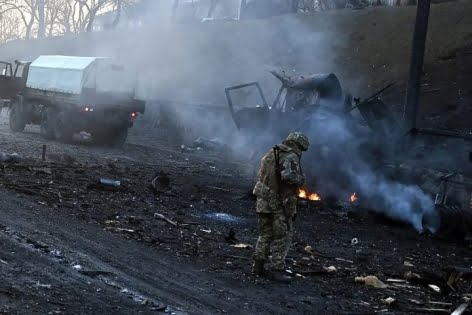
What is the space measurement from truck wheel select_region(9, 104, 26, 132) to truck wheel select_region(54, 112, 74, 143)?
2929 mm

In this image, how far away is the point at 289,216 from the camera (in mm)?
7461

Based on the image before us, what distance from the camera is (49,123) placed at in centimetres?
2078

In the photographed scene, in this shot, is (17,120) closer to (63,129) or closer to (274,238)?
(63,129)

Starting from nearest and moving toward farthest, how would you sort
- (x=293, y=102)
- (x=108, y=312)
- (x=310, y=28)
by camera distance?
1. (x=108, y=312)
2. (x=293, y=102)
3. (x=310, y=28)

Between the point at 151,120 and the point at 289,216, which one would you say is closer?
the point at 289,216

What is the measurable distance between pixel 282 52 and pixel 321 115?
17589mm

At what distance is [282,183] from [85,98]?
13306 mm

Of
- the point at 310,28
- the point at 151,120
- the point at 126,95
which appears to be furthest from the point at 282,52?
the point at 126,95

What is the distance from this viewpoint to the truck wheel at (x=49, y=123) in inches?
815

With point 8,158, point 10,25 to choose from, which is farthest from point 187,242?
point 10,25

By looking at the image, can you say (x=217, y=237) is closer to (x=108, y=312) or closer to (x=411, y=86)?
(x=108, y=312)

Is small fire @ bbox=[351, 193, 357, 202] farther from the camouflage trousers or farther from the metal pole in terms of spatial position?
the camouflage trousers

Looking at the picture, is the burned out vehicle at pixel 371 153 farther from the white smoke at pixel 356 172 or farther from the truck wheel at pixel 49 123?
the truck wheel at pixel 49 123

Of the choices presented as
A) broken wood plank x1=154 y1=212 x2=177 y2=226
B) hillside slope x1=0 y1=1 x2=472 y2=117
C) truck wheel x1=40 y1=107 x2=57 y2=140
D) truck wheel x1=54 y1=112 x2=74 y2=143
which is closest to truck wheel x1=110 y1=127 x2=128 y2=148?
truck wheel x1=54 y1=112 x2=74 y2=143
